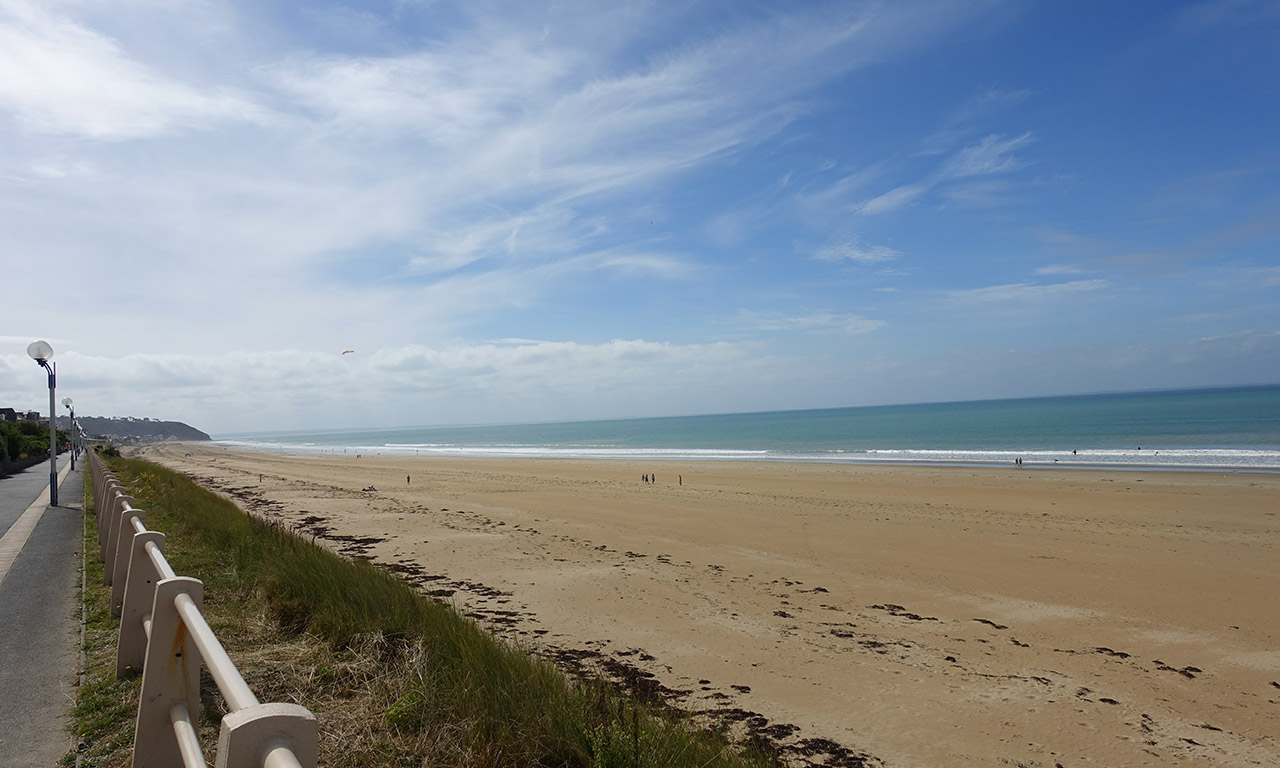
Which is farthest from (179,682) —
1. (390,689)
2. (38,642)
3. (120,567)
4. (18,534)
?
(18,534)

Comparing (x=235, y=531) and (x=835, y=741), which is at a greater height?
(x=235, y=531)

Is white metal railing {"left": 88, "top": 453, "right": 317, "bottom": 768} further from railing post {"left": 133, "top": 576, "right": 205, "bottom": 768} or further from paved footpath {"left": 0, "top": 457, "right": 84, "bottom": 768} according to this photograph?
paved footpath {"left": 0, "top": 457, "right": 84, "bottom": 768}

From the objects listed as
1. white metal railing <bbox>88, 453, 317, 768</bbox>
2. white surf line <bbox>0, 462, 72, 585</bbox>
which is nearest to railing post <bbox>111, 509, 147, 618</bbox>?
white metal railing <bbox>88, 453, 317, 768</bbox>

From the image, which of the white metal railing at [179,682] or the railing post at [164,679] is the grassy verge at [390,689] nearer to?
the white metal railing at [179,682]

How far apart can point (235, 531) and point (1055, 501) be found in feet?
64.7

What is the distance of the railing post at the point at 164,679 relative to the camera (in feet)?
8.59

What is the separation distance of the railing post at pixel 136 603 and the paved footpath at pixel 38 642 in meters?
0.30

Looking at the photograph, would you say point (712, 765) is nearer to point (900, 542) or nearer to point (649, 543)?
point (649, 543)

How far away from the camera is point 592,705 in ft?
13.2

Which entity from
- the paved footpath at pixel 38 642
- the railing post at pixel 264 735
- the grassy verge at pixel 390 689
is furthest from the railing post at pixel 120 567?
the railing post at pixel 264 735

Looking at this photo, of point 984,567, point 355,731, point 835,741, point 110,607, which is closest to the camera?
point 355,731

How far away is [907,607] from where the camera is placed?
8.79 metres

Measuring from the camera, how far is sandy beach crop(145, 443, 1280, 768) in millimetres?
5449

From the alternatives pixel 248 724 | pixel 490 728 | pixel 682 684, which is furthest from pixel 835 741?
pixel 248 724
